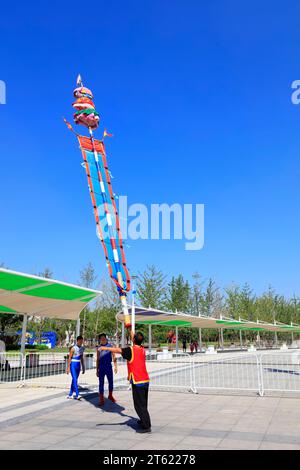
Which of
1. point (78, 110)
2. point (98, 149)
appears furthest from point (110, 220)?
point (78, 110)

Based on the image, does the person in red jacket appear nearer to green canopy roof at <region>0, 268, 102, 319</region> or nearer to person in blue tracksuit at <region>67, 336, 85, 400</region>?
person in blue tracksuit at <region>67, 336, 85, 400</region>

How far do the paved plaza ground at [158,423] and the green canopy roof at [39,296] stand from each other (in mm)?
3434

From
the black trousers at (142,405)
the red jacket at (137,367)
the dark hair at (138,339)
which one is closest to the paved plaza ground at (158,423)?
the black trousers at (142,405)

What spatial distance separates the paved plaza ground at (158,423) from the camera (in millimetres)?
5594

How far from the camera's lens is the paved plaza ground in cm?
559

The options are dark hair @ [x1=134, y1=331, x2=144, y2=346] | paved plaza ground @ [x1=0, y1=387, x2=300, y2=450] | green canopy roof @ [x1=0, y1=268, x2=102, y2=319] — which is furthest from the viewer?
green canopy roof @ [x1=0, y1=268, x2=102, y2=319]

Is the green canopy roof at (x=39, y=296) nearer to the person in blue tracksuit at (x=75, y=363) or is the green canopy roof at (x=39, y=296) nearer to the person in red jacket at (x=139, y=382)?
the person in blue tracksuit at (x=75, y=363)

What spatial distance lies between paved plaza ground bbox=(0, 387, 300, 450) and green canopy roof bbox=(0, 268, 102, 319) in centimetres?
343

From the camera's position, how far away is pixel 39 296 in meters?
14.2

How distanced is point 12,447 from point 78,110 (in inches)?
482

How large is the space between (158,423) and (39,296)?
8.43 metres

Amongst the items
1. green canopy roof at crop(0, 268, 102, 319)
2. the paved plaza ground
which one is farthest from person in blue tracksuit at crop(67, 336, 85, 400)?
green canopy roof at crop(0, 268, 102, 319)
